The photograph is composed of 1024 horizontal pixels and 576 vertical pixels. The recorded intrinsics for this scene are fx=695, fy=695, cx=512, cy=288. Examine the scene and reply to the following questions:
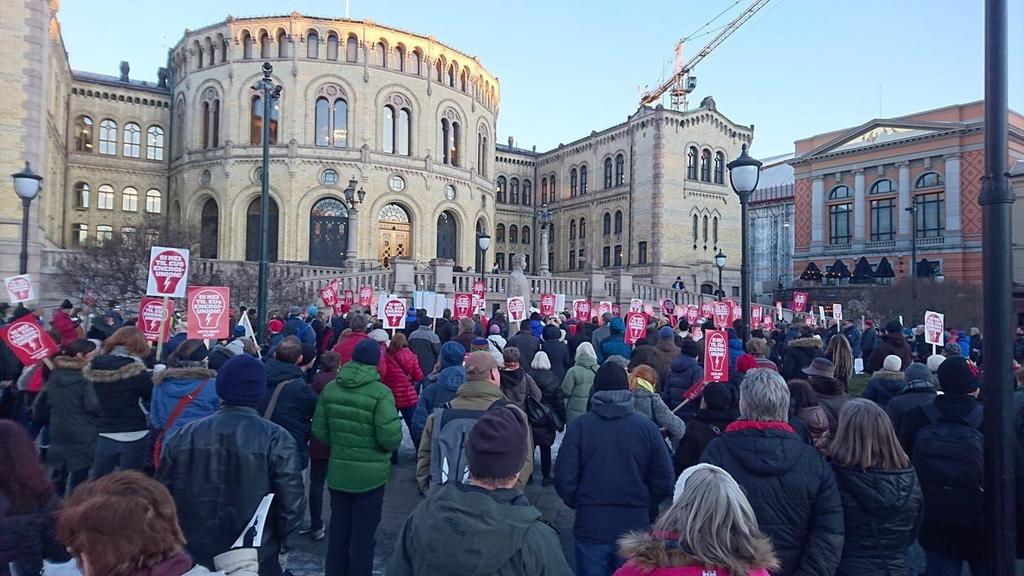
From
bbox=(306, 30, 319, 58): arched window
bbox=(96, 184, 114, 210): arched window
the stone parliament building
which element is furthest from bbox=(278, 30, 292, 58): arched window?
bbox=(96, 184, 114, 210): arched window

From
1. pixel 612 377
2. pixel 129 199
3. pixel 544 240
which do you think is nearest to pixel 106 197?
pixel 129 199

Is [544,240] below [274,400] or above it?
above

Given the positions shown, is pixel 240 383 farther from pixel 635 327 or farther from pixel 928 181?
pixel 928 181

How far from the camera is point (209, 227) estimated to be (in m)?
42.7

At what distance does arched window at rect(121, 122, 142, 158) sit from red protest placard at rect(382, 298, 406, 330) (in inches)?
1565

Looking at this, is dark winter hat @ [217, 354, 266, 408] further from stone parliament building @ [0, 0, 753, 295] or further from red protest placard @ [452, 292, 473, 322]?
stone parliament building @ [0, 0, 753, 295]

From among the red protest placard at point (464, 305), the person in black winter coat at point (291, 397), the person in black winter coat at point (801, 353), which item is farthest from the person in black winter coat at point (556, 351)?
the red protest placard at point (464, 305)

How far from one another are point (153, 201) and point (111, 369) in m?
45.1

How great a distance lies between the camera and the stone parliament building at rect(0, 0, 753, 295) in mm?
41656

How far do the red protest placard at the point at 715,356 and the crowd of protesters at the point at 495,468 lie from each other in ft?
0.93

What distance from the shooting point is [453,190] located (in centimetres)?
4656

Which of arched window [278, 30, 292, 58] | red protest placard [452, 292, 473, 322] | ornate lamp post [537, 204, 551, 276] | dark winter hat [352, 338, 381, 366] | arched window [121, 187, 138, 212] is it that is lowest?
dark winter hat [352, 338, 381, 366]

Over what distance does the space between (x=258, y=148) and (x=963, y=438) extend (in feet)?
139

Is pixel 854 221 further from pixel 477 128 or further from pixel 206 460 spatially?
pixel 206 460
